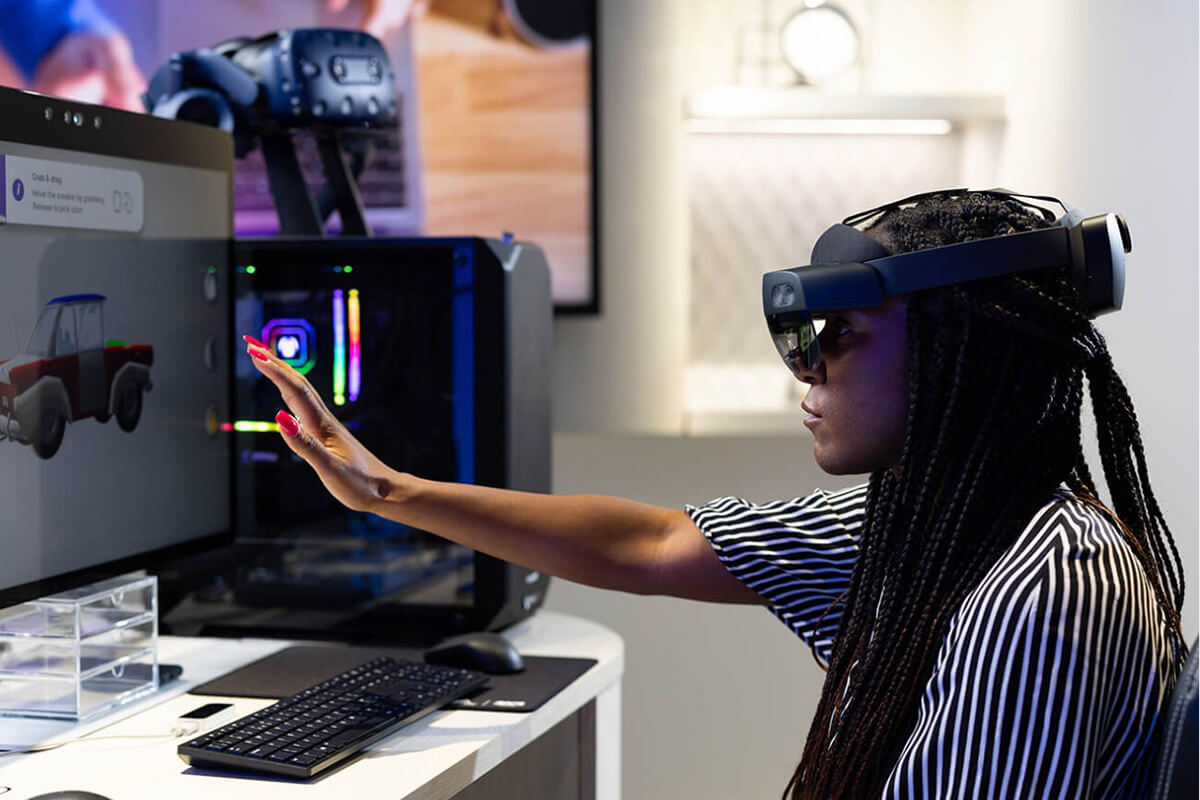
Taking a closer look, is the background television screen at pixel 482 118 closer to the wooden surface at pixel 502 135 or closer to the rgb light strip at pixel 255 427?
the wooden surface at pixel 502 135

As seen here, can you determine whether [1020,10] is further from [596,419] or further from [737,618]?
[737,618]

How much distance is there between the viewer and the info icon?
5.53ft

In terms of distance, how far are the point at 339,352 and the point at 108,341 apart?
1.22 feet

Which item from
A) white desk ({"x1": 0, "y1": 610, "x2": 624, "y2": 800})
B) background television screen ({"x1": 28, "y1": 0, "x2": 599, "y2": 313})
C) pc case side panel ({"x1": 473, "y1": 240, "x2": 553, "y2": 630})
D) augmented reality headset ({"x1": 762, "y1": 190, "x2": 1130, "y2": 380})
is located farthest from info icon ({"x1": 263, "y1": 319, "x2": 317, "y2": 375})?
background television screen ({"x1": 28, "y1": 0, "x2": 599, "y2": 313})

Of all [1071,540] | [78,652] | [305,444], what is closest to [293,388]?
[305,444]

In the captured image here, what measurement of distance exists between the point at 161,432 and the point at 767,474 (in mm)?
1470

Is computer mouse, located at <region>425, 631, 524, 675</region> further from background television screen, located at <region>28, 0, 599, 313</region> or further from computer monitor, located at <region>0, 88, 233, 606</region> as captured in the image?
background television screen, located at <region>28, 0, 599, 313</region>

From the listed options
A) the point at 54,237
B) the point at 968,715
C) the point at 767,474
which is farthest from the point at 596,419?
the point at 968,715

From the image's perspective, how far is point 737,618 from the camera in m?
2.71

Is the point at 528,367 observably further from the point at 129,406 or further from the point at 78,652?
the point at 78,652

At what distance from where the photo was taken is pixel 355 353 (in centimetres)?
168

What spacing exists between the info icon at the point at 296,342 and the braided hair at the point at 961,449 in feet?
2.83

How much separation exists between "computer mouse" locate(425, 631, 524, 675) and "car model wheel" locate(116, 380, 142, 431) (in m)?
0.42

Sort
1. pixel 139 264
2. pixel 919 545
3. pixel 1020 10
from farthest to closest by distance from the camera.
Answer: pixel 1020 10 < pixel 139 264 < pixel 919 545
